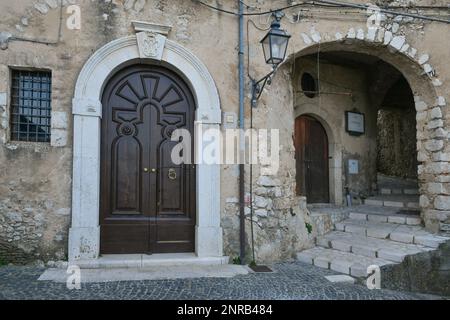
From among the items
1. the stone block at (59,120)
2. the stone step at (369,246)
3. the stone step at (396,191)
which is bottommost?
the stone step at (369,246)

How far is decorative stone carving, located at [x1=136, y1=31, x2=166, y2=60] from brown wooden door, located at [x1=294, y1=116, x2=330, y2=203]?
3.63 metres

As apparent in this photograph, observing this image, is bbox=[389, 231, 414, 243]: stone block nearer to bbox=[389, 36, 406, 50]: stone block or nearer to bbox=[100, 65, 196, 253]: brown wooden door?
bbox=[389, 36, 406, 50]: stone block

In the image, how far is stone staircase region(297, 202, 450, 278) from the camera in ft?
16.1

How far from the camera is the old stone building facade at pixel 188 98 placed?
4.62m

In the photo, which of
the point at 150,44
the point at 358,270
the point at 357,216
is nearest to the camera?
the point at 358,270

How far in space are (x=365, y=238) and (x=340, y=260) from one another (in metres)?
0.95

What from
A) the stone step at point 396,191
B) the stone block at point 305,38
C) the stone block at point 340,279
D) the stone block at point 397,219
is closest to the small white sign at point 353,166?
the stone step at point 396,191

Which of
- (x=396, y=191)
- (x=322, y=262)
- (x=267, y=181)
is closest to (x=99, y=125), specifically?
(x=267, y=181)

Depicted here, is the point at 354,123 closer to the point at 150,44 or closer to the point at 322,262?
the point at 322,262

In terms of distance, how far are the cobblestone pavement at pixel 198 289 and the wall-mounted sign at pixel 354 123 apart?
14.1ft

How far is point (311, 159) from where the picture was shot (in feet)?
25.7

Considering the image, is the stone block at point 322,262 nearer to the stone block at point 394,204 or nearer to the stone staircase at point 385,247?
the stone staircase at point 385,247

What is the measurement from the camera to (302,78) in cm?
763
